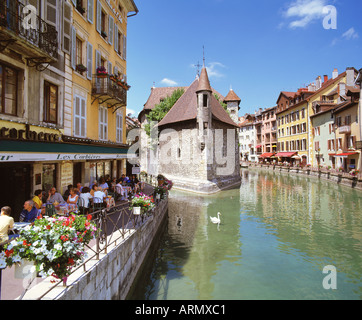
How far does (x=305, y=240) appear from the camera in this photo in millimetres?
10641

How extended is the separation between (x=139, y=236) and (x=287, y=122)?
4926 cm

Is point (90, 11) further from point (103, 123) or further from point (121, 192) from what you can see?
point (121, 192)

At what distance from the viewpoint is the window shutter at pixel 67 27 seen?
366 inches

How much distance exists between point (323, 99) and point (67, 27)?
4100 cm

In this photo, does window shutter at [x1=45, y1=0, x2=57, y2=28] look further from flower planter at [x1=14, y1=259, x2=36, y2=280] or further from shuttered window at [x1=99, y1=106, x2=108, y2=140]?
flower planter at [x1=14, y1=259, x2=36, y2=280]


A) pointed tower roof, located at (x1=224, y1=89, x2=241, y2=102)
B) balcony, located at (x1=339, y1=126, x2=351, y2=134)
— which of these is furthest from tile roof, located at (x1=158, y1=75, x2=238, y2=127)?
balcony, located at (x1=339, y1=126, x2=351, y2=134)

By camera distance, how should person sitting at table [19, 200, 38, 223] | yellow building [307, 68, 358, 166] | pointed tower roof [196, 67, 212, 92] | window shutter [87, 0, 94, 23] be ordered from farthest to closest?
yellow building [307, 68, 358, 166], pointed tower roof [196, 67, 212, 92], window shutter [87, 0, 94, 23], person sitting at table [19, 200, 38, 223]

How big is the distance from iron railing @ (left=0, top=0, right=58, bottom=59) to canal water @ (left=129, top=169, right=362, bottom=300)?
761 cm

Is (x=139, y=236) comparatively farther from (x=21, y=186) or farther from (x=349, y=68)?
(x=349, y=68)

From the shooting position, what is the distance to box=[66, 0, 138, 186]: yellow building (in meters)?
10.2

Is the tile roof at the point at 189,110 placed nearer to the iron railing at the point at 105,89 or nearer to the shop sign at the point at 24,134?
the iron railing at the point at 105,89

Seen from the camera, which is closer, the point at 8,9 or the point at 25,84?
the point at 8,9

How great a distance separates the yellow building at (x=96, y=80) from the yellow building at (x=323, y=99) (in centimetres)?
3146
